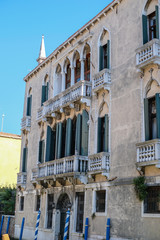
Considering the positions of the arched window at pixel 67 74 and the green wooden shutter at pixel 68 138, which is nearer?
the green wooden shutter at pixel 68 138

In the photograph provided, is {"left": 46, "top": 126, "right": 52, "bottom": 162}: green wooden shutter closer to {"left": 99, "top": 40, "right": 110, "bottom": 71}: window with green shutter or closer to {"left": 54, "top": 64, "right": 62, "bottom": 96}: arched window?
{"left": 54, "top": 64, "right": 62, "bottom": 96}: arched window

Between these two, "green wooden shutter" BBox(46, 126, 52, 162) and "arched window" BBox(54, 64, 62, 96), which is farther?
"arched window" BBox(54, 64, 62, 96)

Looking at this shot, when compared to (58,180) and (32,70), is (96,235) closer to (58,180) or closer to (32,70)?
(58,180)

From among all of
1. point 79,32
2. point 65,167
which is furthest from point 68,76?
point 65,167

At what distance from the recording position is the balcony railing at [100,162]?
53.2ft

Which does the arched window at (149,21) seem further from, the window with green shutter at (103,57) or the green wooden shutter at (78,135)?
the green wooden shutter at (78,135)

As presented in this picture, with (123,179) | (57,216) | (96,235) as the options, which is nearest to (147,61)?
(123,179)

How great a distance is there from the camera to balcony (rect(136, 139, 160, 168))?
13.1 m

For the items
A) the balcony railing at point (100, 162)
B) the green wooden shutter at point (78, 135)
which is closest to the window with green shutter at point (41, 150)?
the green wooden shutter at point (78, 135)

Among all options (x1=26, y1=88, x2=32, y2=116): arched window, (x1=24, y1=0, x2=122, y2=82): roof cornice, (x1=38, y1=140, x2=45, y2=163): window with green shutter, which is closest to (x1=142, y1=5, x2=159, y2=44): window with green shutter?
(x1=24, y1=0, x2=122, y2=82): roof cornice

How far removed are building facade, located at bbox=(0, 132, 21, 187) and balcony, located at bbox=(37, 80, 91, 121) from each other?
52.2 feet

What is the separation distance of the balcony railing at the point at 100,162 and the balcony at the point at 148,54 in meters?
4.41

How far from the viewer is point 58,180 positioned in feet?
64.4

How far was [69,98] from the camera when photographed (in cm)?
1989
